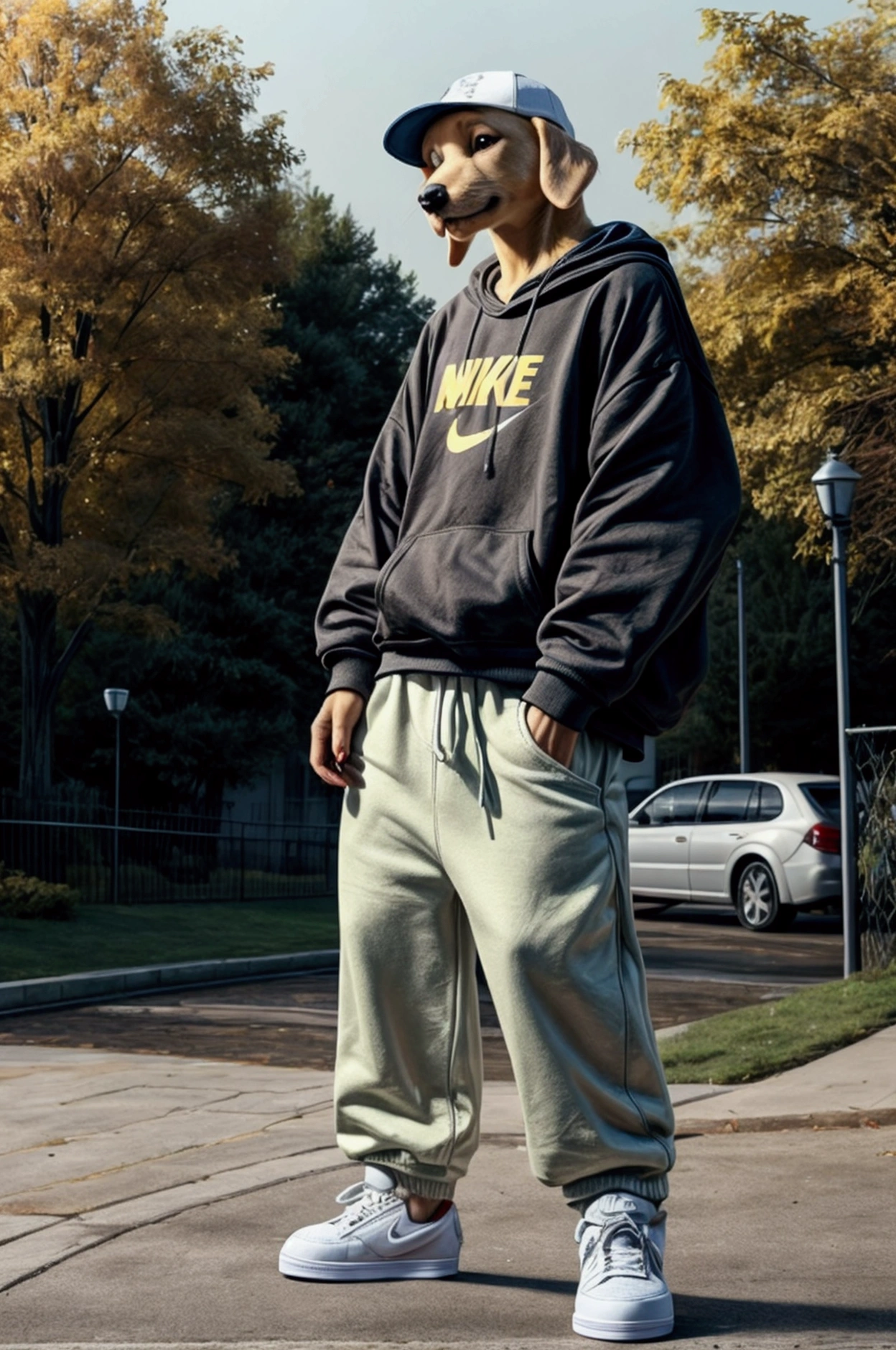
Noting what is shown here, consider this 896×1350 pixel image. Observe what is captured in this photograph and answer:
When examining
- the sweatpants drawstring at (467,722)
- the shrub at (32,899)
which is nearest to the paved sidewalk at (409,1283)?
the sweatpants drawstring at (467,722)

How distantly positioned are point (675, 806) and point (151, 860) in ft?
19.9

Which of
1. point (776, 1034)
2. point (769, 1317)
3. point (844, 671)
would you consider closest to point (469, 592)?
point (769, 1317)

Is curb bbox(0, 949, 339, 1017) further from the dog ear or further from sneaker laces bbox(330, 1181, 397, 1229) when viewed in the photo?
the dog ear

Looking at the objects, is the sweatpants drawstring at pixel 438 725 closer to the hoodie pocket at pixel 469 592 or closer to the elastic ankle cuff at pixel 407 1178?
the hoodie pocket at pixel 469 592

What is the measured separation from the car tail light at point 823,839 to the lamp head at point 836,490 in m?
4.86

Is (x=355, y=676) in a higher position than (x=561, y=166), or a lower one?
lower

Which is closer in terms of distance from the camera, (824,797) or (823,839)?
(823,839)

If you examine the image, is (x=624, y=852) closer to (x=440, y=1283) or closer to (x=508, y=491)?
(x=508, y=491)

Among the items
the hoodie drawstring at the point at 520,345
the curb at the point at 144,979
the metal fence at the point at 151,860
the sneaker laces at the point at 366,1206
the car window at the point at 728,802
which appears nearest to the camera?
the hoodie drawstring at the point at 520,345

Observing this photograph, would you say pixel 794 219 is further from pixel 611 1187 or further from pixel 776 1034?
pixel 611 1187

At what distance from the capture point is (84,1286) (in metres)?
3.24

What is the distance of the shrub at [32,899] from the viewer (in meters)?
14.3

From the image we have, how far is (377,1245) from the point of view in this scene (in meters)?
3.19

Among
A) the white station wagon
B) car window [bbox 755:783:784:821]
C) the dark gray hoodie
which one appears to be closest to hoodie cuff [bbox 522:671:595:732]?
the dark gray hoodie
